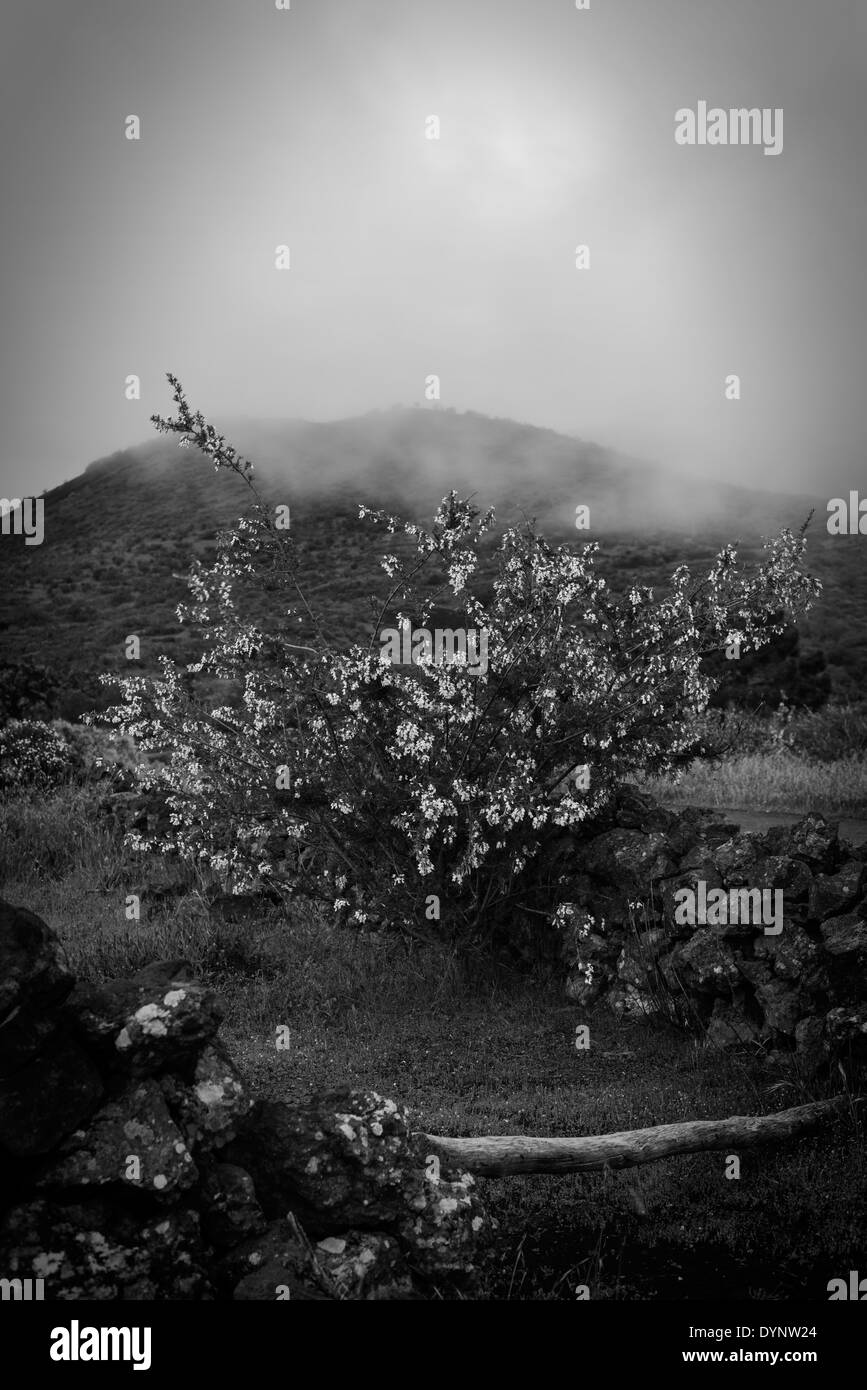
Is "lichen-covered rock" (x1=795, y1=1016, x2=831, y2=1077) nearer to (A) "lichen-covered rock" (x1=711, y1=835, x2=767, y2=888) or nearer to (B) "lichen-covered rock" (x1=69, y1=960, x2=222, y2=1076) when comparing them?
(A) "lichen-covered rock" (x1=711, y1=835, x2=767, y2=888)

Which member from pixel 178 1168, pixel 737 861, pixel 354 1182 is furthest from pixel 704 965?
pixel 178 1168

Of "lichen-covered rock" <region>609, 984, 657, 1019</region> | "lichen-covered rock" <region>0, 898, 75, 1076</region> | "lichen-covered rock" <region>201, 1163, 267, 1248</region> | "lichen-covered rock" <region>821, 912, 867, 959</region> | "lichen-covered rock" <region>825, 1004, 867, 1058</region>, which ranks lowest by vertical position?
"lichen-covered rock" <region>609, 984, 657, 1019</region>

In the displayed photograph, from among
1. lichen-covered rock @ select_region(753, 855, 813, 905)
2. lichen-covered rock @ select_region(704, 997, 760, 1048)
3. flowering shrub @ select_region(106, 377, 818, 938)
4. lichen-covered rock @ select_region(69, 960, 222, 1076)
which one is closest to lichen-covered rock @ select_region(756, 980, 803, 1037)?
lichen-covered rock @ select_region(704, 997, 760, 1048)

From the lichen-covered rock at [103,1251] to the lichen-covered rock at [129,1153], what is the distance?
0.32 feet

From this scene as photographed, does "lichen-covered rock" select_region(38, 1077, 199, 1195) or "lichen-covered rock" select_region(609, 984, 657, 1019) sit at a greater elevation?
"lichen-covered rock" select_region(38, 1077, 199, 1195)

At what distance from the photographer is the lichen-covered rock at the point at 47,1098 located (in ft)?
11.1

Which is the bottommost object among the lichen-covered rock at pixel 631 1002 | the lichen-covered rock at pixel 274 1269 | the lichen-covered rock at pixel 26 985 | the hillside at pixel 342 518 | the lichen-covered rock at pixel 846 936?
the lichen-covered rock at pixel 631 1002

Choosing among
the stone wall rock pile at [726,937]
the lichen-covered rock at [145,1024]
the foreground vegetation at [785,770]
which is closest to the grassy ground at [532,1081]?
the stone wall rock pile at [726,937]

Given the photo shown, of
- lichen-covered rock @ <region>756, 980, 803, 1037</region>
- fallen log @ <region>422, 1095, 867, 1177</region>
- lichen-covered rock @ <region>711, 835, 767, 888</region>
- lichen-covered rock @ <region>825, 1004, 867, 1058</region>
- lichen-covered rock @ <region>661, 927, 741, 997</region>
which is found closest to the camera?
fallen log @ <region>422, 1095, 867, 1177</region>

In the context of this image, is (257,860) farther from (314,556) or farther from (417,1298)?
(314,556)

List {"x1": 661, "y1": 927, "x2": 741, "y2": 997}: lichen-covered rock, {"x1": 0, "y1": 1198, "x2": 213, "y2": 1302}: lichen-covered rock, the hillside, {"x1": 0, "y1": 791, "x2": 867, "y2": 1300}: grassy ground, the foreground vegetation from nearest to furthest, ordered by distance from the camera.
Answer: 1. {"x1": 0, "y1": 1198, "x2": 213, "y2": 1302}: lichen-covered rock
2. {"x1": 0, "y1": 791, "x2": 867, "y2": 1300}: grassy ground
3. {"x1": 661, "y1": 927, "x2": 741, "y2": 997}: lichen-covered rock
4. the foreground vegetation
5. the hillside

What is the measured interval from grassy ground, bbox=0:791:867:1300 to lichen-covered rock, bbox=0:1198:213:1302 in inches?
44.2

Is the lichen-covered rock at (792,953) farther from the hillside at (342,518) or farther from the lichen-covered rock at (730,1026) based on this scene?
the hillside at (342,518)

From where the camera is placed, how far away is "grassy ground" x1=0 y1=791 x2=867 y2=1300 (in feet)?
13.3
